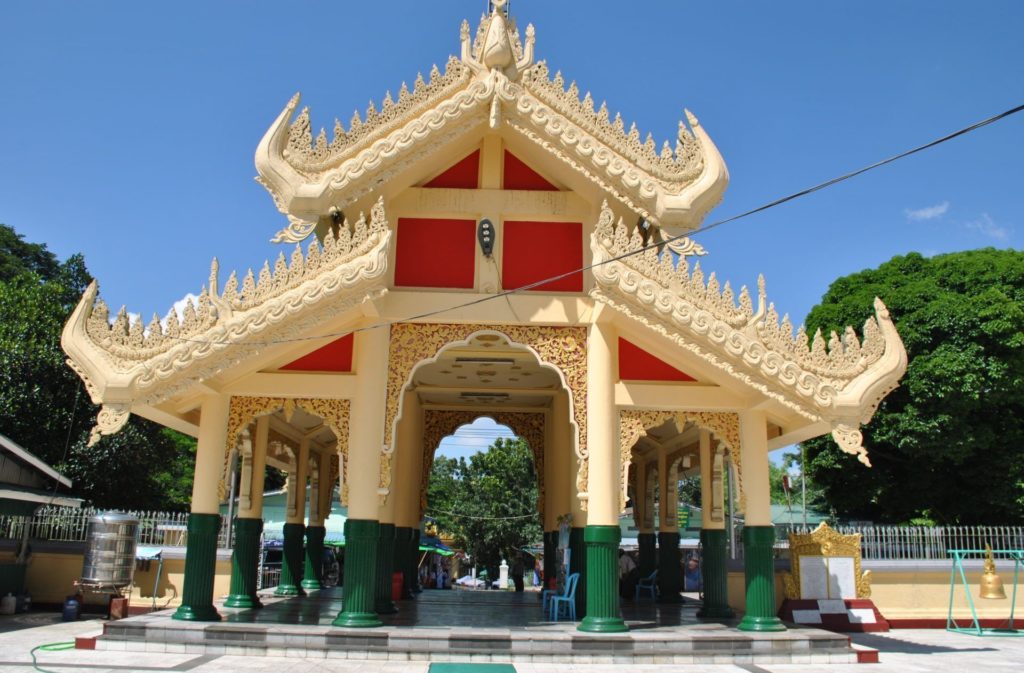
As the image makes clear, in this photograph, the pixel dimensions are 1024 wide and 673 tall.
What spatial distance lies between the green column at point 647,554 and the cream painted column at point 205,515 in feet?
24.8

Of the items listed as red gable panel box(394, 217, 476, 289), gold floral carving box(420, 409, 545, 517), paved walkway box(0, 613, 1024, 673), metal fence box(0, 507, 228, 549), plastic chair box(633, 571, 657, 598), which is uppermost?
red gable panel box(394, 217, 476, 289)

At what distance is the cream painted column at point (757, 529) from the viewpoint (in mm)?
A: 8695

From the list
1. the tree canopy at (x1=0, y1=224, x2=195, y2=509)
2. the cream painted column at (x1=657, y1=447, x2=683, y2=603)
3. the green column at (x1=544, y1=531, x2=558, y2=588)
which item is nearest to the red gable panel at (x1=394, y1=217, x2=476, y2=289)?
the green column at (x1=544, y1=531, x2=558, y2=588)

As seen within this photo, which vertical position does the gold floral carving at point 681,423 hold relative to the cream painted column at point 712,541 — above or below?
above

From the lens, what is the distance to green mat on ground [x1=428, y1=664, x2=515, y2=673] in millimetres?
7321

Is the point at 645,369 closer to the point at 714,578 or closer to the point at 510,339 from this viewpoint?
the point at 510,339

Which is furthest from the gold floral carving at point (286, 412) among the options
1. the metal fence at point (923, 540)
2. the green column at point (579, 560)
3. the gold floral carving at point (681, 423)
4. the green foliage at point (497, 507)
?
the green foliage at point (497, 507)

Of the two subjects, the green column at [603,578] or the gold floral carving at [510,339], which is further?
the gold floral carving at [510,339]

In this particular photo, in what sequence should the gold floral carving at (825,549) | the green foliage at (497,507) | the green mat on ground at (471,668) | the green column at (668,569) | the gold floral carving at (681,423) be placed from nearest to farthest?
the green mat on ground at (471,668)
the gold floral carving at (681,423)
the gold floral carving at (825,549)
the green column at (668,569)
the green foliage at (497,507)

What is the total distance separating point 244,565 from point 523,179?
6.14 meters

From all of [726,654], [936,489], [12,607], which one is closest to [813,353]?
[726,654]

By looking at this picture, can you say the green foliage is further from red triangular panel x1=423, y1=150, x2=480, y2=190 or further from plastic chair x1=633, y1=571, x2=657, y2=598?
red triangular panel x1=423, y1=150, x2=480, y2=190

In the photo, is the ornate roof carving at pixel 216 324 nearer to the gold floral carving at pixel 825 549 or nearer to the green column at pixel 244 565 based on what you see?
the green column at pixel 244 565

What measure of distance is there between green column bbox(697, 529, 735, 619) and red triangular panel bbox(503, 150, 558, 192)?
16.3 ft
